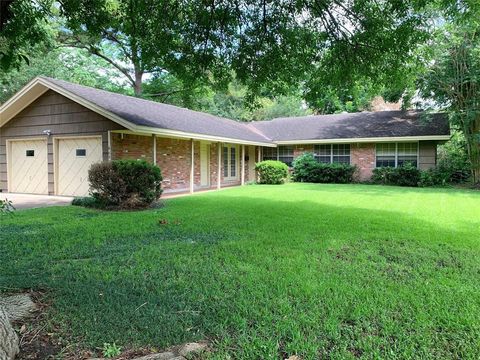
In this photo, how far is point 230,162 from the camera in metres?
19.6

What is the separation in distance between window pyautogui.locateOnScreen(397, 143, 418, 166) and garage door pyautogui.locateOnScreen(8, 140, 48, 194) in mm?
16930

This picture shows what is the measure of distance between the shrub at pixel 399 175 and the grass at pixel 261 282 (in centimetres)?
1023

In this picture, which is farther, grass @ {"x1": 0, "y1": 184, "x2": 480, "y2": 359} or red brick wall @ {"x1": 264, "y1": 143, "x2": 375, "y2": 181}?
red brick wall @ {"x1": 264, "y1": 143, "x2": 375, "y2": 181}

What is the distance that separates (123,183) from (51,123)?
5.62m

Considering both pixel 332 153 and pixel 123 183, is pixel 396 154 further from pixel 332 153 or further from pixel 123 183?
pixel 123 183

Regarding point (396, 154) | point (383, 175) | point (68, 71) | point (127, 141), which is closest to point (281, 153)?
point (383, 175)

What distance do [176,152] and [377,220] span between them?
948 cm

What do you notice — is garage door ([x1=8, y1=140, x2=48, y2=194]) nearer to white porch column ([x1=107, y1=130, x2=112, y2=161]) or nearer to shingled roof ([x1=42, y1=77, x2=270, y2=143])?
shingled roof ([x1=42, y1=77, x2=270, y2=143])

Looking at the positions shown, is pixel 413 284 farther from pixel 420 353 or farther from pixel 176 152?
pixel 176 152

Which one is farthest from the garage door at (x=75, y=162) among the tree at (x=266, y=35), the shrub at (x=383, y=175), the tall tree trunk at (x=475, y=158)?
the tall tree trunk at (x=475, y=158)

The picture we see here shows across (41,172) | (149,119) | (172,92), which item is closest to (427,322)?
(149,119)

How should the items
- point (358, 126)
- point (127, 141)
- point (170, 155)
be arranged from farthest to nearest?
point (358, 126) → point (170, 155) → point (127, 141)

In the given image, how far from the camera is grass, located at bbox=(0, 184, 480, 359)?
2812 millimetres

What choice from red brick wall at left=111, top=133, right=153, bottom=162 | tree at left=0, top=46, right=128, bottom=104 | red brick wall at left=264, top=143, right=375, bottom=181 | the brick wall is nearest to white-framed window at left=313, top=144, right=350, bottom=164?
red brick wall at left=264, top=143, right=375, bottom=181
